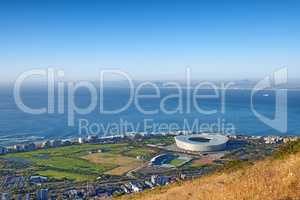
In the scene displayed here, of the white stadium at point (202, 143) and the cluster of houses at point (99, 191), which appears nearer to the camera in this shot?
the cluster of houses at point (99, 191)

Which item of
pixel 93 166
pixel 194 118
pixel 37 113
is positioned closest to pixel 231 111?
pixel 194 118

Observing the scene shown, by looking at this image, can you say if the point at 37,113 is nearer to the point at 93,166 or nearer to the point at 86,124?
the point at 86,124

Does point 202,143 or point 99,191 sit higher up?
point 202,143

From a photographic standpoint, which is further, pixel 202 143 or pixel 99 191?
pixel 202 143

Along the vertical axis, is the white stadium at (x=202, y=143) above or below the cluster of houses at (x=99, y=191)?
above

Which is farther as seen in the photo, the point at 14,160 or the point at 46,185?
the point at 14,160

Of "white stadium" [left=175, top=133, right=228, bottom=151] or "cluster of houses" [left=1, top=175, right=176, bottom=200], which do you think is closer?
"cluster of houses" [left=1, top=175, right=176, bottom=200]

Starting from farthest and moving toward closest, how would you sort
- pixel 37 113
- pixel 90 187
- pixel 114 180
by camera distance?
pixel 37 113
pixel 114 180
pixel 90 187

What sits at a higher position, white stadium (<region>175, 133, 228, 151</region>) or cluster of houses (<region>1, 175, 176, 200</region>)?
white stadium (<region>175, 133, 228, 151</region>)
